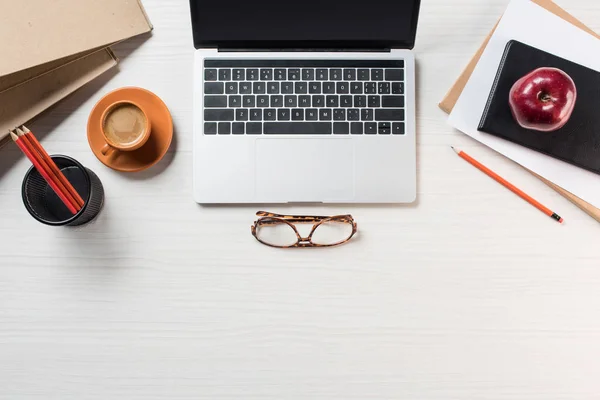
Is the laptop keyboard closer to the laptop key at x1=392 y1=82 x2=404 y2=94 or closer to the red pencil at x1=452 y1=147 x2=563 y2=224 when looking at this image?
the laptop key at x1=392 y1=82 x2=404 y2=94

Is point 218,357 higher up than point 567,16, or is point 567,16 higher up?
point 567,16

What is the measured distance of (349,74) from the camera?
82cm

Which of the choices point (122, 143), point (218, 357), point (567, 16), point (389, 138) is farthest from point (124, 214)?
point (567, 16)

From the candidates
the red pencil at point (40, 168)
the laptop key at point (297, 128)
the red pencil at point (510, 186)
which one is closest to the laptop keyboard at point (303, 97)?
the laptop key at point (297, 128)

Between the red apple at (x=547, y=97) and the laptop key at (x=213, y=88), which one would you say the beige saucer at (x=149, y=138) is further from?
the red apple at (x=547, y=97)

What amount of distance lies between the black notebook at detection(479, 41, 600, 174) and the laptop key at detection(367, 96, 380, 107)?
0.51ft

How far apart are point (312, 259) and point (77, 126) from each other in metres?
0.40

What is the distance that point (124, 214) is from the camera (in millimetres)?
837

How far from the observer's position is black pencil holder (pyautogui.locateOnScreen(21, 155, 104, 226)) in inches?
30.4

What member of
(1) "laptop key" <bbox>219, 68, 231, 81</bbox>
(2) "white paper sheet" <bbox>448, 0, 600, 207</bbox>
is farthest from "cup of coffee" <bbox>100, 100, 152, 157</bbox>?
(2) "white paper sheet" <bbox>448, 0, 600, 207</bbox>

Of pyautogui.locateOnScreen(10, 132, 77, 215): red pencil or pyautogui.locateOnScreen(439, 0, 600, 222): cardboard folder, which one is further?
pyautogui.locateOnScreen(439, 0, 600, 222): cardboard folder

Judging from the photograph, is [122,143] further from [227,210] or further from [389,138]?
[389,138]

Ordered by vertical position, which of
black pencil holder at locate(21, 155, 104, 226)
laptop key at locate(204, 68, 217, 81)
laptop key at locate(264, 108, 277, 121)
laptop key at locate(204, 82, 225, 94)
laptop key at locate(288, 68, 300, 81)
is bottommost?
black pencil holder at locate(21, 155, 104, 226)

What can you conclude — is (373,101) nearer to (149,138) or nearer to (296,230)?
(296,230)
